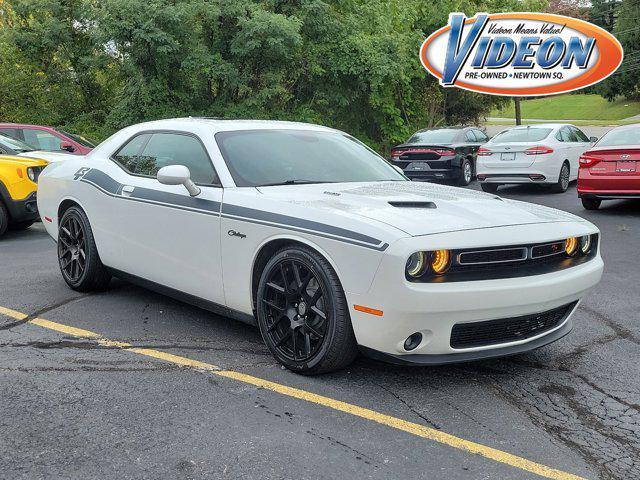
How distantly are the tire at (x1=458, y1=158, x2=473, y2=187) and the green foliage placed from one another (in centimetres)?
387

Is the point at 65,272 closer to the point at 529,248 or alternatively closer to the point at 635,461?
the point at 529,248

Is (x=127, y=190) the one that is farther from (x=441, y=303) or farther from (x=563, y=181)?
(x=563, y=181)

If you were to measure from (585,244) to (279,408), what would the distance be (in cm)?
209

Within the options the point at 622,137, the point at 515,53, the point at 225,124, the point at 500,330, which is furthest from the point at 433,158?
the point at 515,53

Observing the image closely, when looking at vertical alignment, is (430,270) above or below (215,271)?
above

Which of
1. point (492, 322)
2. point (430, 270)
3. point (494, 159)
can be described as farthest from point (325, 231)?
point (494, 159)

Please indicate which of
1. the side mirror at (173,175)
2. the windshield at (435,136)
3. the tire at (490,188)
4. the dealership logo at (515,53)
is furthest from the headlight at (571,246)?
the dealership logo at (515,53)

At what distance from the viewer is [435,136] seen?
1552 centimetres

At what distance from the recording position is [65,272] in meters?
5.93

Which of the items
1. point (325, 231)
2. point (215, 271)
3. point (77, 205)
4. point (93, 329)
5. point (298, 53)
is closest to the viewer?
point (325, 231)

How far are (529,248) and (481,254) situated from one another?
334mm

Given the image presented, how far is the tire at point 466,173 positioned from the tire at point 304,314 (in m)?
11.7

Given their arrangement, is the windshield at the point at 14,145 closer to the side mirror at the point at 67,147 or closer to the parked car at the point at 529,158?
the side mirror at the point at 67,147

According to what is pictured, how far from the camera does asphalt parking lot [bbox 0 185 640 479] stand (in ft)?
9.50
